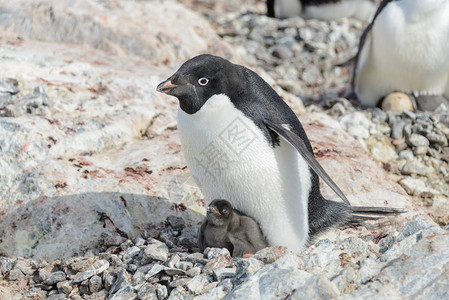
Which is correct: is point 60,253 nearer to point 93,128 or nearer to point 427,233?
point 93,128

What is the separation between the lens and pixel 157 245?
11.7 feet

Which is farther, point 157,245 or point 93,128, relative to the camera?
point 93,128

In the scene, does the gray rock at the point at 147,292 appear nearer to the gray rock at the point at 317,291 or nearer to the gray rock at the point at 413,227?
the gray rock at the point at 317,291

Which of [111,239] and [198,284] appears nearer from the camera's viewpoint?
[198,284]

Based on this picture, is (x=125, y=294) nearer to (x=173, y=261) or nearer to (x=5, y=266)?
(x=173, y=261)

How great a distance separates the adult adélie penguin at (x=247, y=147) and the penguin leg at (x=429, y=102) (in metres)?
3.22

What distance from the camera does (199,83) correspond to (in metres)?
3.56

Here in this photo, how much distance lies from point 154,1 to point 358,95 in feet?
7.83

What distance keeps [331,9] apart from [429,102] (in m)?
3.93

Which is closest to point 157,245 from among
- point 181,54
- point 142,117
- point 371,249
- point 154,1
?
point 371,249

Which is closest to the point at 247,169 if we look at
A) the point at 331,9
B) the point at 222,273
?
the point at 222,273

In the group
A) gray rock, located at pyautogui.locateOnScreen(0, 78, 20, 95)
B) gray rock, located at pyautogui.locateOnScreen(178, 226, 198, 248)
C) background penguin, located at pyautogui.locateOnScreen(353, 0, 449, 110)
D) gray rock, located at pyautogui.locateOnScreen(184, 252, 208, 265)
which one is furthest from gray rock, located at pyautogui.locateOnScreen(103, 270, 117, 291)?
background penguin, located at pyautogui.locateOnScreen(353, 0, 449, 110)

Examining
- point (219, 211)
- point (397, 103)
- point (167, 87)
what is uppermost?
point (167, 87)

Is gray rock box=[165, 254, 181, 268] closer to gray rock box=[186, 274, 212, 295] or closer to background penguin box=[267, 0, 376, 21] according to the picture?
gray rock box=[186, 274, 212, 295]
